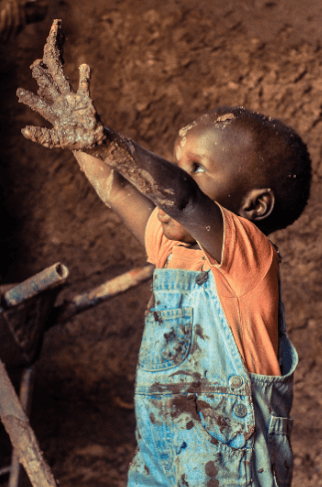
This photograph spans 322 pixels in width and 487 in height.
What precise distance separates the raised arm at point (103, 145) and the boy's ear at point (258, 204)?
0.14 m

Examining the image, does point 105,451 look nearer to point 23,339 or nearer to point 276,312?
point 23,339

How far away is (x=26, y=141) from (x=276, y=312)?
96 centimetres

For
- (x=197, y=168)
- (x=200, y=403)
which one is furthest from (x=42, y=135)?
(x=200, y=403)

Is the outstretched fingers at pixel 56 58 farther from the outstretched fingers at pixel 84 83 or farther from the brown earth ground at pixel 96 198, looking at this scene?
the brown earth ground at pixel 96 198

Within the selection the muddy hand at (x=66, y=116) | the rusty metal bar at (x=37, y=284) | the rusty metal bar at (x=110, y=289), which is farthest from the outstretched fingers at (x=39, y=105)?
the rusty metal bar at (x=110, y=289)

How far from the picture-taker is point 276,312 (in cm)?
65

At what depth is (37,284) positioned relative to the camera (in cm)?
86

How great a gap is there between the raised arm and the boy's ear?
0.45 ft

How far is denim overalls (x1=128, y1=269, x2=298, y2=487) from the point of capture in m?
0.62

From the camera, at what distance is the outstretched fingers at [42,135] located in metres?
0.44

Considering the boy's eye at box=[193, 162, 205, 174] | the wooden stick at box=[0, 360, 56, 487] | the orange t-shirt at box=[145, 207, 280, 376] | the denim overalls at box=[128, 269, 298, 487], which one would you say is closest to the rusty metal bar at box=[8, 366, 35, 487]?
the wooden stick at box=[0, 360, 56, 487]

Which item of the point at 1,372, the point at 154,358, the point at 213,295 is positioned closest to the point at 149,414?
the point at 154,358

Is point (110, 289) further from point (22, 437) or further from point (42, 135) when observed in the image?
point (42, 135)

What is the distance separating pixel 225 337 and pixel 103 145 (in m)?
0.31
